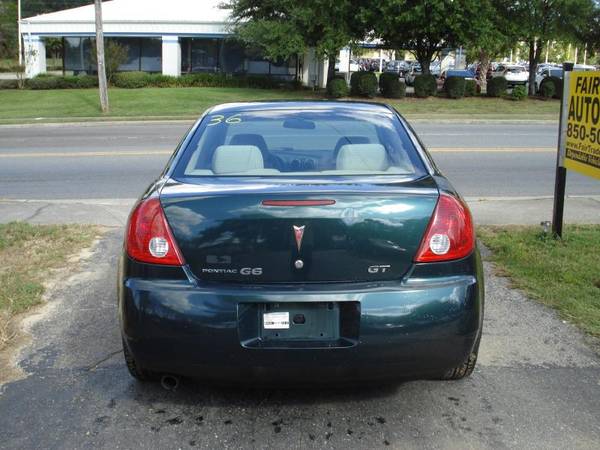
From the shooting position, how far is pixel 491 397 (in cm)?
368

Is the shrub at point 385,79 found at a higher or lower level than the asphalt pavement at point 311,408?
higher

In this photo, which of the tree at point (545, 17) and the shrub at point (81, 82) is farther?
the shrub at point (81, 82)

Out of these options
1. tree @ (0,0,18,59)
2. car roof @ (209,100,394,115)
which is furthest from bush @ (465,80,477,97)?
tree @ (0,0,18,59)

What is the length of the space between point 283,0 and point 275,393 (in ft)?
97.6

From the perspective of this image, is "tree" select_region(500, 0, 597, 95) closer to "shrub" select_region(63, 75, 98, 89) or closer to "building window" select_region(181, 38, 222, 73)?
"building window" select_region(181, 38, 222, 73)

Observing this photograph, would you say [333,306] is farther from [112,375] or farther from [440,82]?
[440,82]

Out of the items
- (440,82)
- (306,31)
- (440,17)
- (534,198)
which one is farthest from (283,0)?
(534,198)

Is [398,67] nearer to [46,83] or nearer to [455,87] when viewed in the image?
[455,87]

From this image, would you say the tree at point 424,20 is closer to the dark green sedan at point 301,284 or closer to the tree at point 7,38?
the dark green sedan at point 301,284

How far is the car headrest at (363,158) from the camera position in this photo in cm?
393

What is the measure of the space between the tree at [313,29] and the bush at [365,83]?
1494 mm

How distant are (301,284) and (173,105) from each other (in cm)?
2491

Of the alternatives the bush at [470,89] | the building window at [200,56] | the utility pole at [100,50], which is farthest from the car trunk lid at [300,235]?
the building window at [200,56]

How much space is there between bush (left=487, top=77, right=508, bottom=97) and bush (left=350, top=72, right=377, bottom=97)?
5297 mm
